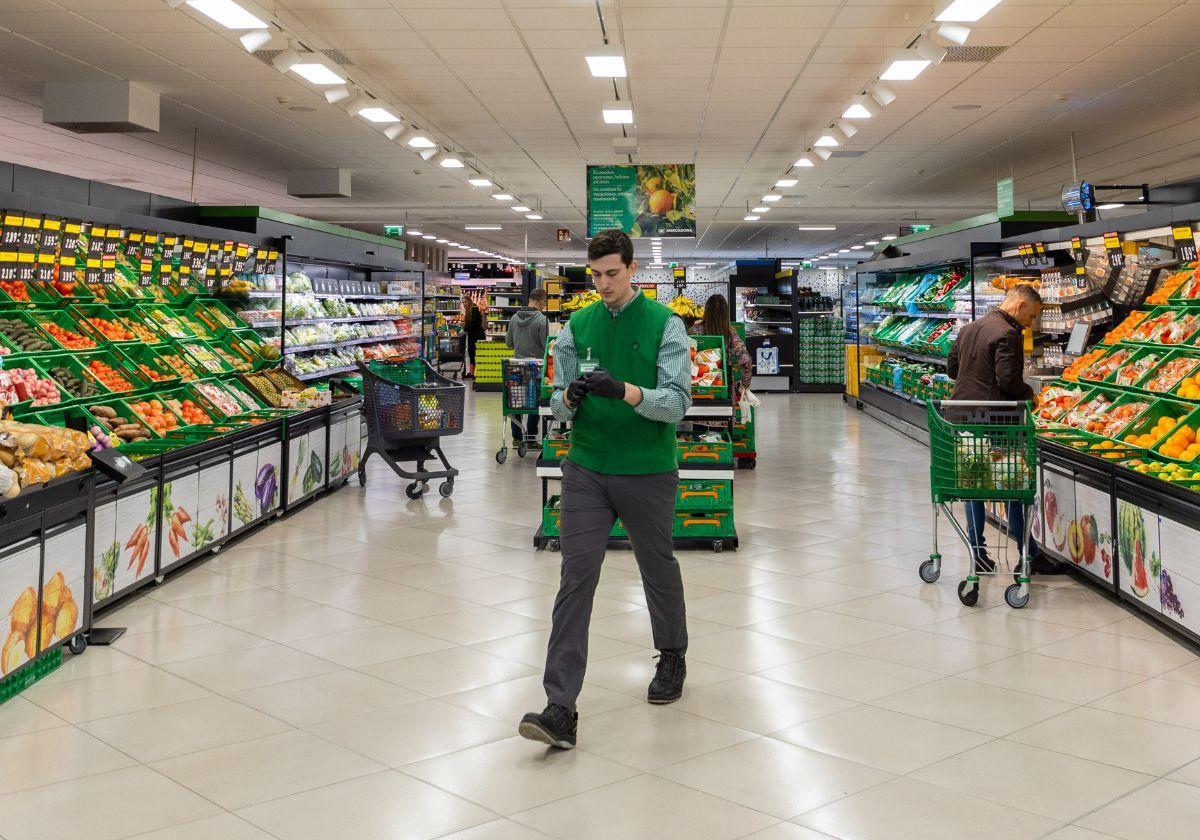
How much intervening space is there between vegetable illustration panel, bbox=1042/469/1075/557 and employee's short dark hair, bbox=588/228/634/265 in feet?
10.9

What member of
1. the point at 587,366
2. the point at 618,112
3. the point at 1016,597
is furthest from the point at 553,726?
the point at 618,112

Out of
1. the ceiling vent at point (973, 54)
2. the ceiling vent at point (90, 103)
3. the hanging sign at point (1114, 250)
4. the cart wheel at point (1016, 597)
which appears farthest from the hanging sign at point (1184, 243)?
the ceiling vent at point (90, 103)

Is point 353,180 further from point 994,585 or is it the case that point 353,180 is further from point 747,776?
point 747,776

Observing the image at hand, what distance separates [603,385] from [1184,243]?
5103mm

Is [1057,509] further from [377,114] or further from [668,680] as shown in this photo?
[377,114]

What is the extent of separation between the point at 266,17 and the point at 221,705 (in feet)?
16.5

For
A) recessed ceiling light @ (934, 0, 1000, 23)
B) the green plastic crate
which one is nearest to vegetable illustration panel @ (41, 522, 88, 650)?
the green plastic crate

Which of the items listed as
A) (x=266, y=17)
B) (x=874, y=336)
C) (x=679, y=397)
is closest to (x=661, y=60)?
(x=266, y=17)

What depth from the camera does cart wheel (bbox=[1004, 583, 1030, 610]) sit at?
196 inches

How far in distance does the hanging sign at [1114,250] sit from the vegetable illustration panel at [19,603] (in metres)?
7.04

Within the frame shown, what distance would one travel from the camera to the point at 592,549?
3.46 meters

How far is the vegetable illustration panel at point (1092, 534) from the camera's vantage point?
5102 millimetres

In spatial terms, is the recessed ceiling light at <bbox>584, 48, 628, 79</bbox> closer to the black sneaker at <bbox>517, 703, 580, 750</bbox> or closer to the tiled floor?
the tiled floor

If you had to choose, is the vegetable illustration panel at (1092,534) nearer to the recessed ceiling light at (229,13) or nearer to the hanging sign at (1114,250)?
the hanging sign at (1114,250)
